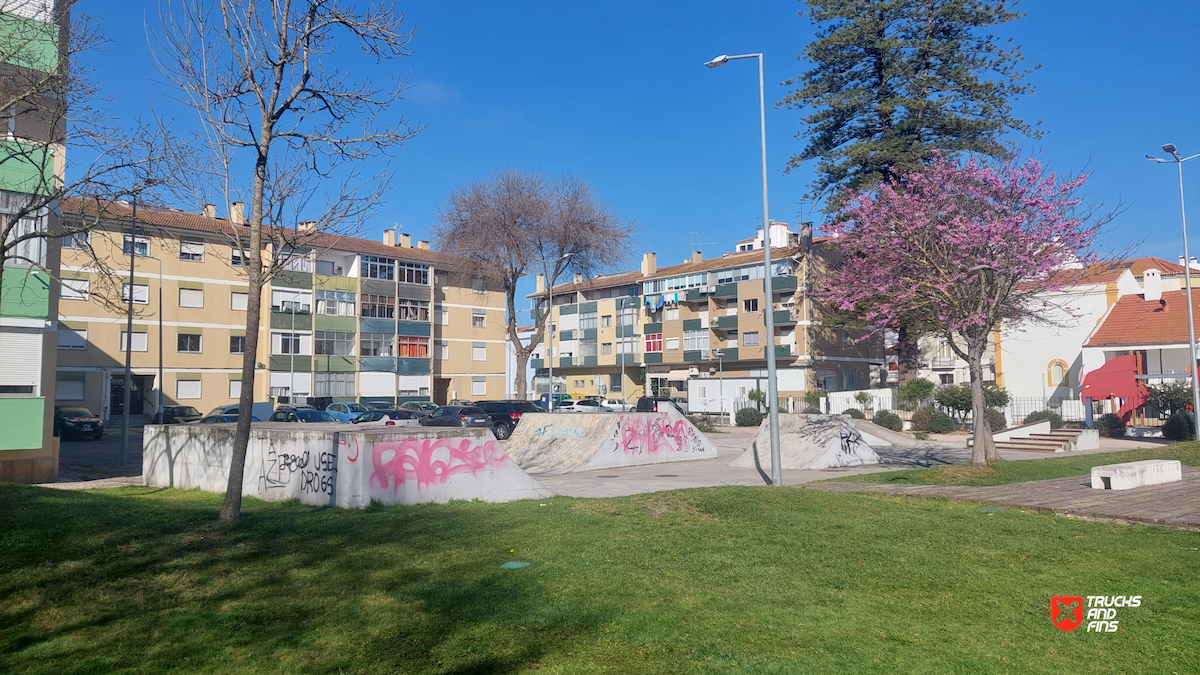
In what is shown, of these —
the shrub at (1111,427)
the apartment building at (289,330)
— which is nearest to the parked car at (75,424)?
the apartment building at (289,330)

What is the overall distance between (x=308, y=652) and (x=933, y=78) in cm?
3706

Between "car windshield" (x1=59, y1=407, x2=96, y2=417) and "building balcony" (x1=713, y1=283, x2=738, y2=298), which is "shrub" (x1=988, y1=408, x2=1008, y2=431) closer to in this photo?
"building balcony" (x1=713, y1=283, x2=738, y2=298)

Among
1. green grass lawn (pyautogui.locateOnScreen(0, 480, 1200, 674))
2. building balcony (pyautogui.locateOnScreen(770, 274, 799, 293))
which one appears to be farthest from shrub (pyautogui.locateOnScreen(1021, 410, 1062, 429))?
green grass lawn (pyautogui.locateOnScreen(0, 480, 1200, 674))

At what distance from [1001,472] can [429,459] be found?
12.0 meters

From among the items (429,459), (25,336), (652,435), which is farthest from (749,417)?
(25,336)

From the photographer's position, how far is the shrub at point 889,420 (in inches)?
1524

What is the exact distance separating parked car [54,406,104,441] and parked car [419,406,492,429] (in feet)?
54.0

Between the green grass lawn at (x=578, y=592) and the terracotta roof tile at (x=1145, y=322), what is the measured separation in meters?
35.2

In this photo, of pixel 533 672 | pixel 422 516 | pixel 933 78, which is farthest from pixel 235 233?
pixel 933 78

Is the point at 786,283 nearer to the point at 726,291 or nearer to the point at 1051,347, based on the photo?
the point at 726,291

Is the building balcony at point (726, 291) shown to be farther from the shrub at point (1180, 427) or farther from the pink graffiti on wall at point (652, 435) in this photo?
the pink graffiti on wall at point (652, 435)

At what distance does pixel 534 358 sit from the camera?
84.3 metres

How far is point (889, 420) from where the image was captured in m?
38.9

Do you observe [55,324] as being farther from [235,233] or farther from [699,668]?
[699,668]
